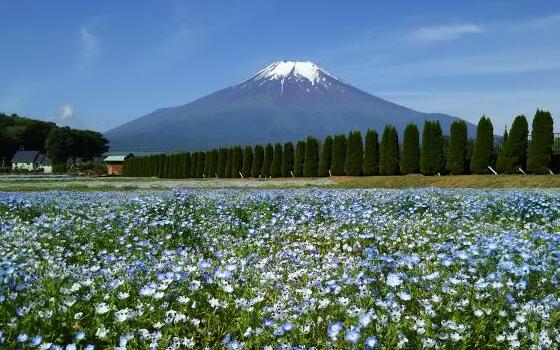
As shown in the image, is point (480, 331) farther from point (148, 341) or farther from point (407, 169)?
→ point (407, 169)

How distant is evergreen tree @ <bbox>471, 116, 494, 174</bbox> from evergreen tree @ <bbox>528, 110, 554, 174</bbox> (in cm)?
243

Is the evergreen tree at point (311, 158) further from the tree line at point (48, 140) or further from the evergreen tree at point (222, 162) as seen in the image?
the tree line at point (48, 140)

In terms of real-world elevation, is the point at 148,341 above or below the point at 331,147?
below

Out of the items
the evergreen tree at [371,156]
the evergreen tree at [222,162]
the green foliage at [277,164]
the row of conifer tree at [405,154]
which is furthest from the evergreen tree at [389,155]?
the evergreen tree at [222,162]

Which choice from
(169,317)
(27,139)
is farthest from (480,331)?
(27,139)

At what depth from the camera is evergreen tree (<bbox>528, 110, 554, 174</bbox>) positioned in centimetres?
3120

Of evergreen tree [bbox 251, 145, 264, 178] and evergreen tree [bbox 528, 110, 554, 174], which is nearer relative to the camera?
evergreen tree [bbox 528, 110, 554, 174]

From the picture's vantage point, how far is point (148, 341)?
12.4 ft

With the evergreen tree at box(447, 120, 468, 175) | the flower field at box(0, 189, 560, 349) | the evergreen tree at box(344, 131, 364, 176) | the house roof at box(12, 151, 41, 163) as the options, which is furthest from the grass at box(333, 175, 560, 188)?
the house roof at box(12, 151, 41, 163)

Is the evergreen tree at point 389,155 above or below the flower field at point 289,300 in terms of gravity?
above

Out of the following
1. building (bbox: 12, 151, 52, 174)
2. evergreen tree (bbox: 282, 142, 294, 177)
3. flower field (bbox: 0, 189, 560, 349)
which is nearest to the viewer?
flower field (bbox: 0, 189, 560, 349)

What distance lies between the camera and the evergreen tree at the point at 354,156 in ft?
131

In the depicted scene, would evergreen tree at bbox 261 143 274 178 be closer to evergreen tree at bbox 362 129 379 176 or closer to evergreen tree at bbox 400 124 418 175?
evergreen tree at bbox 362 129 379 176

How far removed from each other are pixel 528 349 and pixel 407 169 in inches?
1343
